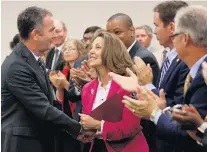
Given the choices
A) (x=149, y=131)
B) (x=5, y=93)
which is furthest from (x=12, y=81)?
(x=149, y=131)

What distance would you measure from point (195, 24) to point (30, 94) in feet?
4.20

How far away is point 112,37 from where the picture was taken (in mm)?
3719

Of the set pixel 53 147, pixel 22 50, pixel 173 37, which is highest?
pixel 173 37

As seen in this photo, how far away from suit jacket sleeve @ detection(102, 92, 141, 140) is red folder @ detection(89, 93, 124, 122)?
0.04 meters

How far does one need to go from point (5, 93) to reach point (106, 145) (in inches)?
28.6

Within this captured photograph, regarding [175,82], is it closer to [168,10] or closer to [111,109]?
[111,109]

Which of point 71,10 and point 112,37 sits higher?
point 112,37

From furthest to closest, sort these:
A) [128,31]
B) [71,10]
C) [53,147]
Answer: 1. [71,10]
2. [128,31]
3. [53,147]

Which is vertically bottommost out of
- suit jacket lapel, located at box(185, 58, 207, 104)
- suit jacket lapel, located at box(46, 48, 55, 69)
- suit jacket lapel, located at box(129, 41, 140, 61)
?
suit jacket lapel, located at box(46, 48, 55, 69)

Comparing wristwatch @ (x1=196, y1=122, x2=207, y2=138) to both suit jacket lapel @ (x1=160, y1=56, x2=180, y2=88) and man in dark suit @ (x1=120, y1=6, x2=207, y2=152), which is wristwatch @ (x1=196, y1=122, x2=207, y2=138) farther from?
suit jacket lapel @ (x1=160, y1=56, x2=180, y2=88)

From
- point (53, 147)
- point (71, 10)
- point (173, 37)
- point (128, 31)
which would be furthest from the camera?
point (71, 10)

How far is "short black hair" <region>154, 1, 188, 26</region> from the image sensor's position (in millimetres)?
3821

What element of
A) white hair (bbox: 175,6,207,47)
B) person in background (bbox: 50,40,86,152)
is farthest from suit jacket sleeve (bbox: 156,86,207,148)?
person in background (bbox: 50,40,86,152)

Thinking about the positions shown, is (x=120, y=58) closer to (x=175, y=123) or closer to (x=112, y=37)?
(x=112, y=37)
